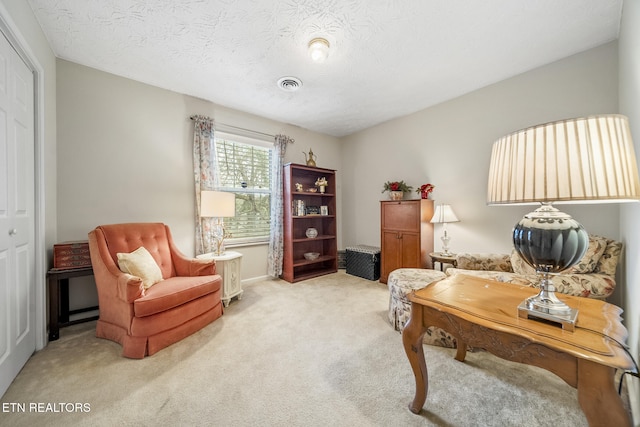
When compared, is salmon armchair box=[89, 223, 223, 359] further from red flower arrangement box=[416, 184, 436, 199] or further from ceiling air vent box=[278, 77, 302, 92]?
red flower arrangement box=[416, 184, 436, 199]

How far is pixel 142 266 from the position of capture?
6.60ft

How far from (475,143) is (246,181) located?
10.6 feet

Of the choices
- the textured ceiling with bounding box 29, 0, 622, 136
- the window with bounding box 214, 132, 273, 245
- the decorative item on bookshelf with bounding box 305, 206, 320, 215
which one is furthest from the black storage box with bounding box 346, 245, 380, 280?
the textured ceiling with bounding box 29, 0, 622, 136

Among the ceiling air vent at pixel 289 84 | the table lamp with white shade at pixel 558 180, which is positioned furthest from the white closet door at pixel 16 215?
the table lamp with white shade at pixel 558 180

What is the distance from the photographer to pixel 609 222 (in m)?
2.09

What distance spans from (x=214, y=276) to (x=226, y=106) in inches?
93.5

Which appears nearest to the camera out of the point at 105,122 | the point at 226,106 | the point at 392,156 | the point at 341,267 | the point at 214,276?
the point at 214,276

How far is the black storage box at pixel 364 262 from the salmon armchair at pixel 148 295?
7.29 ft

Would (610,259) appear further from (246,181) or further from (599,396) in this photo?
(246,181)

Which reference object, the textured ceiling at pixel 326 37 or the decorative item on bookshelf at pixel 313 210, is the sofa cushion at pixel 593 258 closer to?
the textured ceiling at pixel 326 37

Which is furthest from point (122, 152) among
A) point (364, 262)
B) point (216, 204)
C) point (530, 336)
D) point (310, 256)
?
point (530, 336)

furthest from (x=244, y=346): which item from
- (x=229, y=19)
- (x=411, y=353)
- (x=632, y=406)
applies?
(x=229, y=19)

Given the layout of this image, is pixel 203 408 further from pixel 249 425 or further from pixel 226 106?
pixel 226 106

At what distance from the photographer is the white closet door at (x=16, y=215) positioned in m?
1.40
